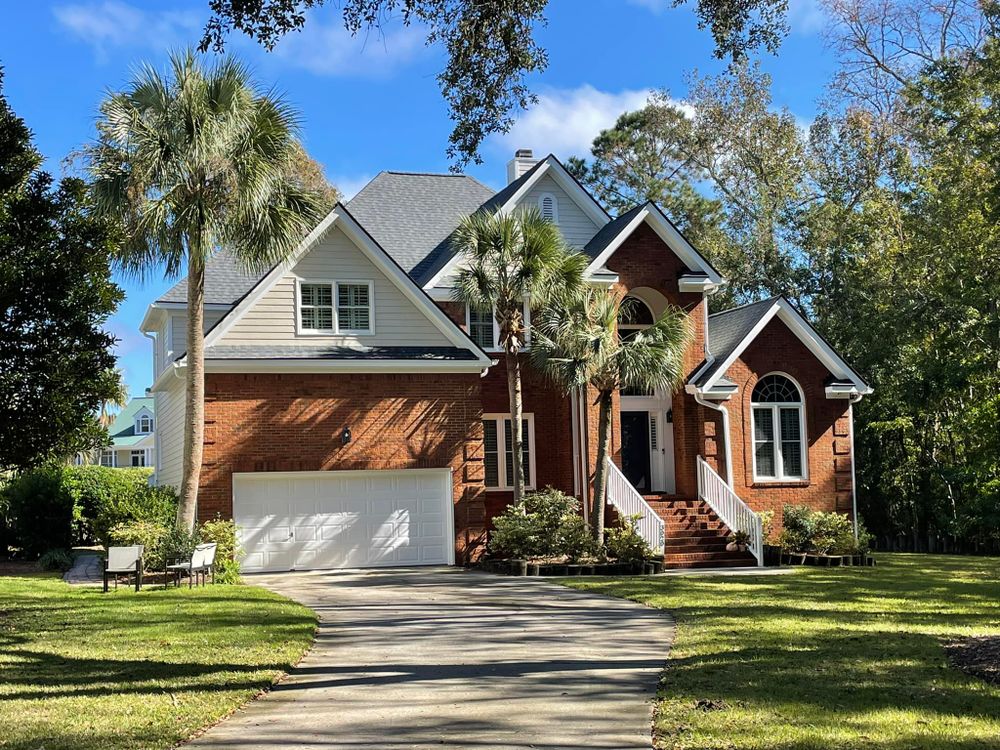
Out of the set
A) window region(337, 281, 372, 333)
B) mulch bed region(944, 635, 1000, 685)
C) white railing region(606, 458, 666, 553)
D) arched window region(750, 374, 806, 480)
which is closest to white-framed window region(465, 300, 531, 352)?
window region(337, 281, 372, 333)

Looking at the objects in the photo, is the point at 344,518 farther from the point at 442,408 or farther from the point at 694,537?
the point at 694,537

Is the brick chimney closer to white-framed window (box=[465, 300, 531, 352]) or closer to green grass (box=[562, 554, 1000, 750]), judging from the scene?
white-framed window (box=[465, 300, 531, 352])

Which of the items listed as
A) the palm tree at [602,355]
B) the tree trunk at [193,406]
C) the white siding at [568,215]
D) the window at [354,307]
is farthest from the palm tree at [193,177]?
the white siding at [568,215]

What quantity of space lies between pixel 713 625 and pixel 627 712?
4869 mm

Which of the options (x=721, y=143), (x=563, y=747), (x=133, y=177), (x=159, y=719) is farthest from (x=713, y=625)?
(x=721, y=143)

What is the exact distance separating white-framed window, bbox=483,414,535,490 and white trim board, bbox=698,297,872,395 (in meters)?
4.95

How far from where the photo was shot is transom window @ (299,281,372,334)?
22.9m

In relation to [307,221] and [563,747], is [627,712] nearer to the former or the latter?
[563,747]

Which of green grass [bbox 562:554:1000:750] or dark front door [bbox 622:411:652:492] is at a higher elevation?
dark front door [bbox 622:411:652:492]

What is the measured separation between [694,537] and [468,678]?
14.5 meters

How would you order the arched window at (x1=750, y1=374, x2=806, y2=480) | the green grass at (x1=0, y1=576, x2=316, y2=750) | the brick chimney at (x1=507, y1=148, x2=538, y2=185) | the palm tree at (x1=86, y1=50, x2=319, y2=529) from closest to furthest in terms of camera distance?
the green grass at (x1=0, y1=576, x2=316, y2=750), the palm tree at (x1=86, y1=50, x2=319, y2=529), the arched window at (x1=750, y1=374, x2=806, y2=480), the brick chimney at (x1=507, y1=148, x2=538, y2=185)

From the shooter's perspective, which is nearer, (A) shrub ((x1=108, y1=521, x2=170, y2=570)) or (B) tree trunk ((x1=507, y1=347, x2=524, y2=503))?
(A) shrub ((x1=108, y1=521, x2=170, y2=570))

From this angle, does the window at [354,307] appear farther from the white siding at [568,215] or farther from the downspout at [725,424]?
the downspout at [725,424]

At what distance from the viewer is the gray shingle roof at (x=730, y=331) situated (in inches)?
991
